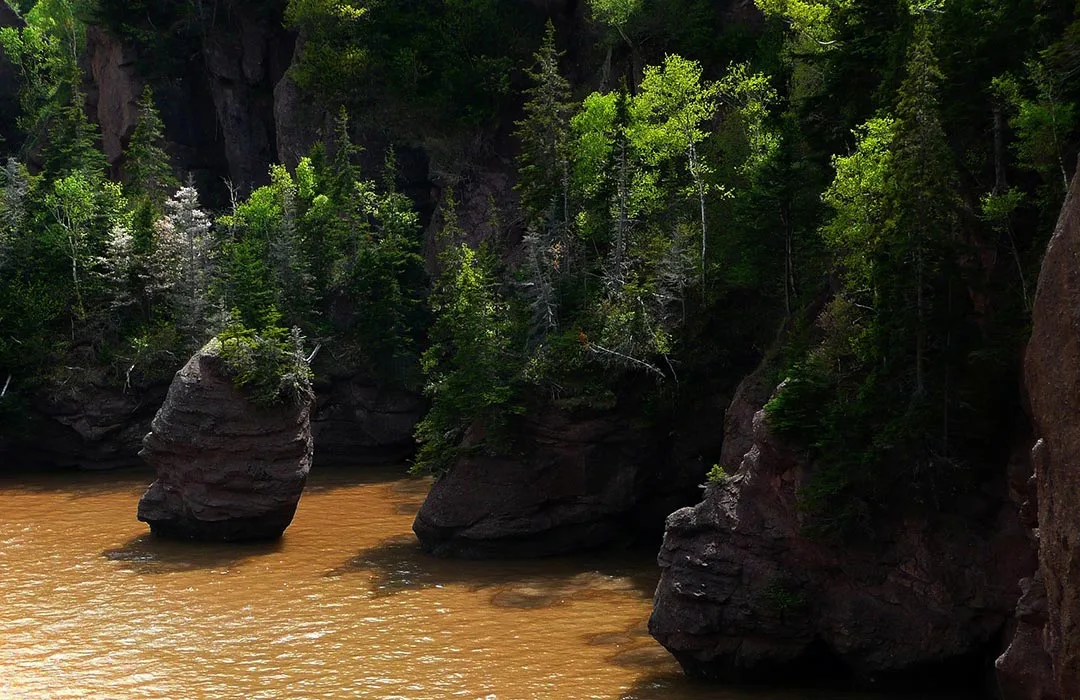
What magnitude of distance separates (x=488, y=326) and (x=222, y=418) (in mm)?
8647

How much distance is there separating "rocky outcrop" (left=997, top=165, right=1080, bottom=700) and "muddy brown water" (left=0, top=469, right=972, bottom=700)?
1012 cm

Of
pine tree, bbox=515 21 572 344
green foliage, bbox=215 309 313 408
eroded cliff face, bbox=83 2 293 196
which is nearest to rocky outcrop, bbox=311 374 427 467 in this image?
pine tree, bbox=515 21 572 344

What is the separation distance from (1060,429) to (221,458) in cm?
2747

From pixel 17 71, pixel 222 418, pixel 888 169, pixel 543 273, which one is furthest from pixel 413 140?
pixel 888 169

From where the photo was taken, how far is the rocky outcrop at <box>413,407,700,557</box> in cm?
3550

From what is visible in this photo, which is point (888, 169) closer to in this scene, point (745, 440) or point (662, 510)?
point (745, 440)

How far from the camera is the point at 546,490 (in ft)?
117

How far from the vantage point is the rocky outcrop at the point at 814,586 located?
74.6ft

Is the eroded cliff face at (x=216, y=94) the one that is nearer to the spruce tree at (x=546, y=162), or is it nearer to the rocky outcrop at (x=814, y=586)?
the spruce tree at (x=546, y=162)

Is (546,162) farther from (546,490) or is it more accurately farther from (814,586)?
(814,586)

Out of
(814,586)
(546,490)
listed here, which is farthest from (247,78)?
(814,586)

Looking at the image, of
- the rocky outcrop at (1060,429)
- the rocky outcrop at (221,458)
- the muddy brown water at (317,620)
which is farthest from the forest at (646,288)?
the muddy brown water at (317,620)

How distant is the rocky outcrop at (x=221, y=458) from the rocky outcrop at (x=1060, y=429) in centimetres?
2613

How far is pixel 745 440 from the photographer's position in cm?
3003
